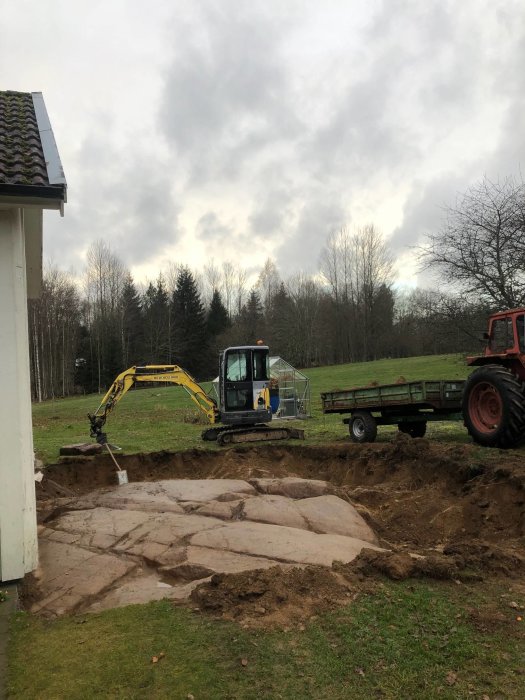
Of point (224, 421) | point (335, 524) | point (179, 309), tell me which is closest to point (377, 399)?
point (224, 421)

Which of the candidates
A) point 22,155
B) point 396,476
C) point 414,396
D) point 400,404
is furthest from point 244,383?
point 22,155

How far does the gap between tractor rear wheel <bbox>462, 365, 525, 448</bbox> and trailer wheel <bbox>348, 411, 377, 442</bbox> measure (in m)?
2.76

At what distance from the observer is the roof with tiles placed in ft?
15.6

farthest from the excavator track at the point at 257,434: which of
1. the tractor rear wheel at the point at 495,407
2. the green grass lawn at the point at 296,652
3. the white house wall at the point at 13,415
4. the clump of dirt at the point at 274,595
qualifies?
the green grass lawn at the point at 296,652

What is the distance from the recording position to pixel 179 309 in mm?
67062

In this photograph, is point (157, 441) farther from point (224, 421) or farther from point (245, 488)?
point (245, 488)

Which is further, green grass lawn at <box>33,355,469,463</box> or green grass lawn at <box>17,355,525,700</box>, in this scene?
green grass lawn at <box>33,355,469,463</box>

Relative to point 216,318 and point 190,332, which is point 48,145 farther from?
point 216,318

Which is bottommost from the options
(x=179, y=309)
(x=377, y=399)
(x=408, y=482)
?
(x=408, y=482)

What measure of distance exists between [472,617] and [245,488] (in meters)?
4.92

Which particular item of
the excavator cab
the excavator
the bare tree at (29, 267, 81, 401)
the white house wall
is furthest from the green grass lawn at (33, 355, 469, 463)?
the bare tree at (29, 267, 81, 401)

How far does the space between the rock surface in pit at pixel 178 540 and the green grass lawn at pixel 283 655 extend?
2.05 ft

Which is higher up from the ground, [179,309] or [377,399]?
[179,309]

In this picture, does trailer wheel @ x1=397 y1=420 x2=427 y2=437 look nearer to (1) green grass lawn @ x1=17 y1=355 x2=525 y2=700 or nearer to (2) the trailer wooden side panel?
(2) the trailer wooden side panel
